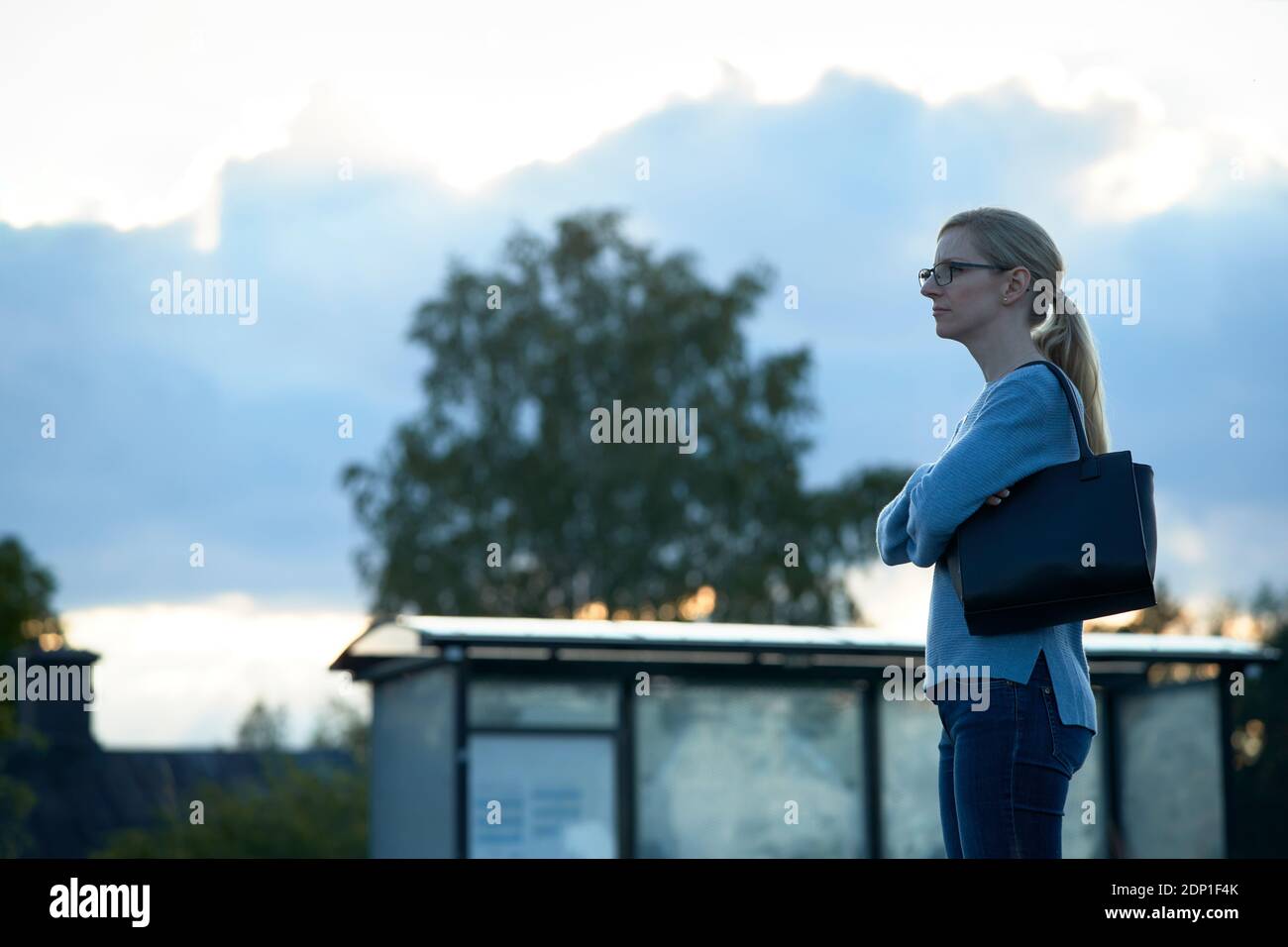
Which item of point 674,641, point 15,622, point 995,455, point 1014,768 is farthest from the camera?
point 15,622

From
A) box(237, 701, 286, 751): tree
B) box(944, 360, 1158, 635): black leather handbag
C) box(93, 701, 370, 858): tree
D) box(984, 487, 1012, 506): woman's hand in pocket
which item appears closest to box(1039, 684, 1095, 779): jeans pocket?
box(944, 360, 1158, 635): black leather handbag

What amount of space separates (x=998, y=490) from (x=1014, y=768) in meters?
0.53

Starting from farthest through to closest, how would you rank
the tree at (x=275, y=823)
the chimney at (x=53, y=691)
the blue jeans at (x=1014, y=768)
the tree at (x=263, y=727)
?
1. the tree at (x=263, y=727)
2. the tree at (x=275, y=823)
3. the chimney at (x=53, y=691)
4. the blue jeans at (x=1014, y=768)

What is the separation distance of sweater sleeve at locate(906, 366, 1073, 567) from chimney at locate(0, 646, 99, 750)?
15134mm

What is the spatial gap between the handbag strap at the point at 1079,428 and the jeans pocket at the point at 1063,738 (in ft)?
1.38

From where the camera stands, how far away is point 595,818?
40.9ft

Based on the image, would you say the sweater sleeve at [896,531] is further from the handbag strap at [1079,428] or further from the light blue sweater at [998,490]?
the handbag strap at [1079,428]

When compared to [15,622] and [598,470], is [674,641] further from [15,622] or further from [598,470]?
[15,622]

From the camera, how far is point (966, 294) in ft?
11.4

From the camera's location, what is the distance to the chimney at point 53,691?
23117 mm

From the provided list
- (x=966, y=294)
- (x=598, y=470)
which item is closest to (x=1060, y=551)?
(x=966, y=294)

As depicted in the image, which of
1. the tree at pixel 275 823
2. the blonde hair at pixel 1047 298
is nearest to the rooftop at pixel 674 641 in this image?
the blonde hair at pixel 1047 298
